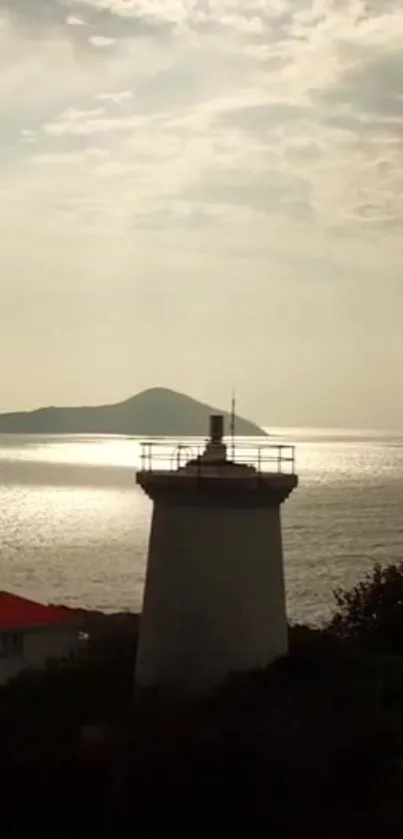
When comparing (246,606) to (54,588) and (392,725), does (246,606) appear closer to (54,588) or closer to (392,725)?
(392,725)

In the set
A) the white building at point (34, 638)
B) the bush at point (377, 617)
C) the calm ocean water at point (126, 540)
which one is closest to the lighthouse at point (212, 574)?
the white building at point (34, 638)

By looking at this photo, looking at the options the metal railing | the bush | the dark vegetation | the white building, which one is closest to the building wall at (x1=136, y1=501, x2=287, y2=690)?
A: the dark vegetation

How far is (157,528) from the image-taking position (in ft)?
54.6

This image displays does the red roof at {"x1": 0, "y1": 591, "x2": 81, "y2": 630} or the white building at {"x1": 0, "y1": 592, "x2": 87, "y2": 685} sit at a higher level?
the red roof at {"x1": 0, "y1": 591, "x2": 81, "y2": 630}

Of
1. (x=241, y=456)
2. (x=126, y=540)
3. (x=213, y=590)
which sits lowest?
(x=126, y=540)

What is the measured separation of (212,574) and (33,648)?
28.5 ft

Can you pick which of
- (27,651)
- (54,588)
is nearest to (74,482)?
(54,588)

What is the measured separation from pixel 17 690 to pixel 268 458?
5.97 metres

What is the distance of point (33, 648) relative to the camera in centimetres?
2356

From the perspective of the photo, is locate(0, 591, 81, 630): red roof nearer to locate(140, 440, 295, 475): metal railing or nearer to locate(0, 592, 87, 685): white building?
locate(0, 592, 87, 685): white building

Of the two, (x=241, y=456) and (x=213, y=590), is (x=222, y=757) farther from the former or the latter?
(x=241, y=456)

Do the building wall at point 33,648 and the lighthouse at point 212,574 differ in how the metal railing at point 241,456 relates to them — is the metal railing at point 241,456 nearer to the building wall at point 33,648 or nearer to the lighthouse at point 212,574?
the lighthouse at point 212,574

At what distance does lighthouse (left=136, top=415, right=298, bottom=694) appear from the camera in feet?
53.1

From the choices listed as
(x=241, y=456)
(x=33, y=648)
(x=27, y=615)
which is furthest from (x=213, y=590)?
(x=27, y=615)
